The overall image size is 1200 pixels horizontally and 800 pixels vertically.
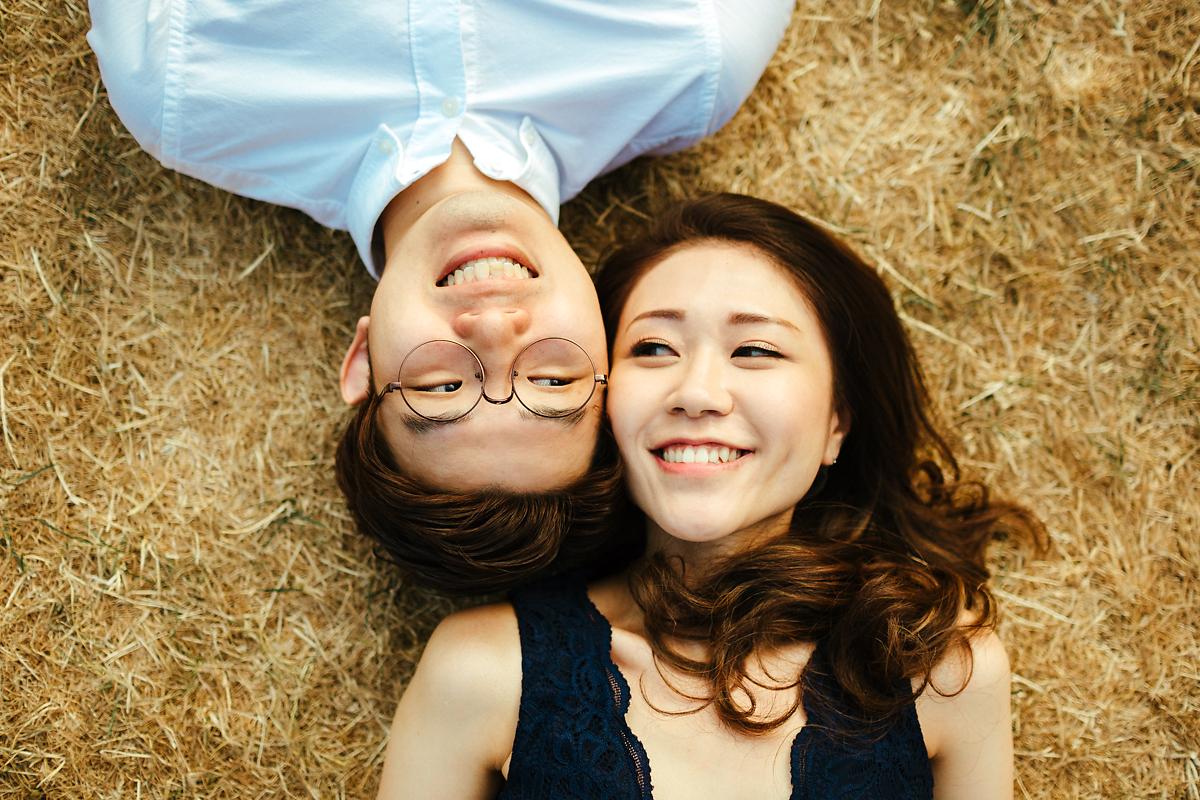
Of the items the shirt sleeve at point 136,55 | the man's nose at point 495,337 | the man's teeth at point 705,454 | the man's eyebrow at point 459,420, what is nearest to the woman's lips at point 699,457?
the man's teeth at point 705,454

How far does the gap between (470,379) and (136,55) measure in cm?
143

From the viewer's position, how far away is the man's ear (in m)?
2.96

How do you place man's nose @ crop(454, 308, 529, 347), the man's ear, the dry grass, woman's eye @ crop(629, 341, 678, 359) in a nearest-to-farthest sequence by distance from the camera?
man's nose @ crop(454, 308, 529, 347), woman's eye @ crop(629, 341, 678, 359), the man's ear, the dry grass

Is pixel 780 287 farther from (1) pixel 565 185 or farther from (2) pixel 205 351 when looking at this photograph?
(2) pixel 205 351

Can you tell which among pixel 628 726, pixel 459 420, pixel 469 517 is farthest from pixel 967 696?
pixel 459 420

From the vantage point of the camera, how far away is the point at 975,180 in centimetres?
358

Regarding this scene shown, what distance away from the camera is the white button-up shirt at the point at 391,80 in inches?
114

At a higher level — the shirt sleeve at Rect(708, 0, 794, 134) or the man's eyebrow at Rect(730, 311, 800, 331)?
the shirt sleeve at Rect(708, 0, 794, 134)

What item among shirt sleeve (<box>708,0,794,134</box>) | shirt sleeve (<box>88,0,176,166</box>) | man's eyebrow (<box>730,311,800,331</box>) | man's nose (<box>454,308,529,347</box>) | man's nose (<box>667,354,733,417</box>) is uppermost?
shirt sleeve (<box>708,0,794,134</box>)

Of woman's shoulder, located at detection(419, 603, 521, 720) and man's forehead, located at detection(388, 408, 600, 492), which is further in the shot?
woman's shoulder, located at detection(419, 603, 521, 720)

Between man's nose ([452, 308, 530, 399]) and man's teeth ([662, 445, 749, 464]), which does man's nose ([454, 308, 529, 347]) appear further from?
man's teeth ([662, 445, 749, 464])

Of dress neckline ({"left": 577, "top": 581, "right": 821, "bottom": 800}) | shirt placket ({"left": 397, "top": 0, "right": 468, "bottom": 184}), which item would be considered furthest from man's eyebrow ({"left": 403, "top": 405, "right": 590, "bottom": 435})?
shirt placket ({"left": 397, "top": 0, "right": 468, "bottom": 184})

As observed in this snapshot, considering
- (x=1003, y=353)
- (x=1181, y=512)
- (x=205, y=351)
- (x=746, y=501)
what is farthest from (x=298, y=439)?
(x=1181, y=512)

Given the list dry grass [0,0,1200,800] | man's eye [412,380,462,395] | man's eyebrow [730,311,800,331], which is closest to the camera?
man's eye [412,380,462,395]
